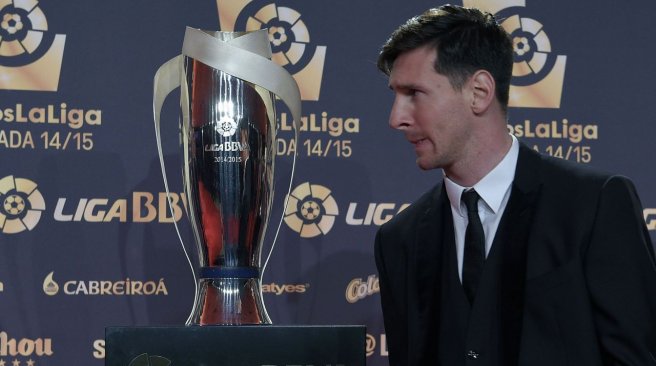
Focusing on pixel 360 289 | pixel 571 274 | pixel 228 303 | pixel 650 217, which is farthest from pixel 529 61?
pixel 228 303

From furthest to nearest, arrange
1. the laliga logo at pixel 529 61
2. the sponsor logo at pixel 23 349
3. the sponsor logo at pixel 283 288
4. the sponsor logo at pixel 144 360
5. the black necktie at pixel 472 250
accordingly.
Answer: the laliga logo at pixel 529 61 < the sponsor logo at pixel 283 288 < the sponsor logo at pixel 23 349 < the black necktie at pixel 472 250 < the sponsor logo at pixel 144 360

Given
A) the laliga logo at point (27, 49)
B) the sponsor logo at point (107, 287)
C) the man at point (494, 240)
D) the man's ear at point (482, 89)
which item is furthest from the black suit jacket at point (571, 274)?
the laliga logo at point (27, 49)

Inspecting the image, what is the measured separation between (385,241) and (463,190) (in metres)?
0.27

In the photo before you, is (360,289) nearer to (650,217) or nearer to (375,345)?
(375,345)

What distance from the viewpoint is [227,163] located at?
82.1 inches

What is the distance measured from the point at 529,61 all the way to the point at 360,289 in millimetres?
836

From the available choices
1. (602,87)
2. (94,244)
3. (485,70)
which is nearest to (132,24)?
(94,244)

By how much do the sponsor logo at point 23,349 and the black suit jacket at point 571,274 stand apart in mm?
1011

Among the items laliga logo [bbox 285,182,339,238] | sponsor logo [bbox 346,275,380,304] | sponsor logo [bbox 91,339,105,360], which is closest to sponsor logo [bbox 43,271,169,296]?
sponsor logo [bbox 91,339,105,360]

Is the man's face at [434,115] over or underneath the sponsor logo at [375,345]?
over

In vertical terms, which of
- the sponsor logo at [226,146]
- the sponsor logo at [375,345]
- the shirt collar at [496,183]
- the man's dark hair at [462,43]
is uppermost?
the man's dark hair at [462,43]

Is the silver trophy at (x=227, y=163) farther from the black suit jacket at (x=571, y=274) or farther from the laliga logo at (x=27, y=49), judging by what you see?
the laliga logo at (x=27, y=49)

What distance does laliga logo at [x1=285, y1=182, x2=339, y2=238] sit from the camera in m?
2.70

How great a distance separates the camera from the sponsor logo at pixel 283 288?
266 cm
